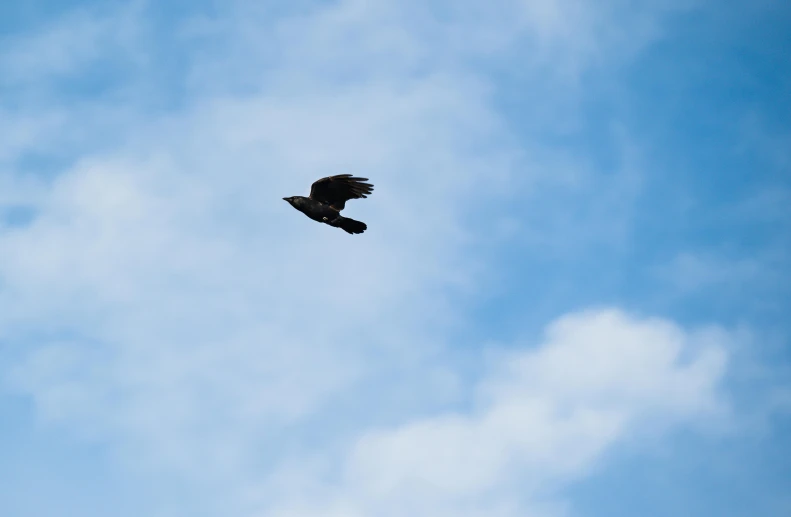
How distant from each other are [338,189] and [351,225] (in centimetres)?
139

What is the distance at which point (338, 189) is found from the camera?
2864cm

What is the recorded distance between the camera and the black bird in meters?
28.4

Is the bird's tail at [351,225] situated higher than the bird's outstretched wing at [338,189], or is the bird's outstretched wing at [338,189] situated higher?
the bird's outstretched wing at [338,189]

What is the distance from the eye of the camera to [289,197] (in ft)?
96.1

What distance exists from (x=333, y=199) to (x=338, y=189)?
47 cm

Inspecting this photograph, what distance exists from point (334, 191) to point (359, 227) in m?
1.60

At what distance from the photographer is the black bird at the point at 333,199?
28.4 m

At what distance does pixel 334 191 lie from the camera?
28.7 meters

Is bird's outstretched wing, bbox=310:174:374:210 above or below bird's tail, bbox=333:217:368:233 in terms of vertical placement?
above

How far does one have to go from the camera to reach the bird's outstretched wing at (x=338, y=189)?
28.3 metres

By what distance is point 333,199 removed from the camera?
28906 millimetres

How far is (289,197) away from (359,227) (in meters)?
2.94

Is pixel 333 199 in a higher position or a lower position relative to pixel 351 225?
higher

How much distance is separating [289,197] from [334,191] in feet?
5.86
